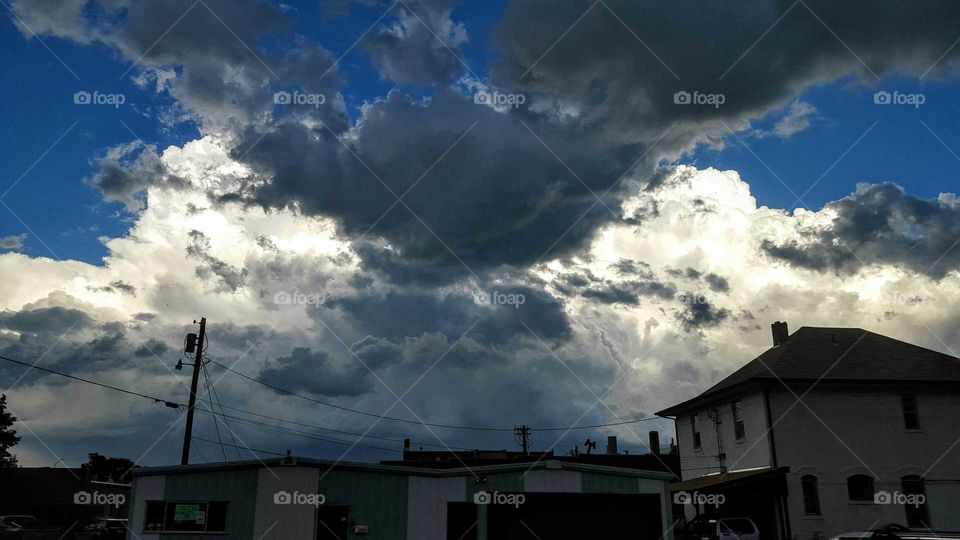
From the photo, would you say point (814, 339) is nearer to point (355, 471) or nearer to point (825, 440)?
point (825, 440)

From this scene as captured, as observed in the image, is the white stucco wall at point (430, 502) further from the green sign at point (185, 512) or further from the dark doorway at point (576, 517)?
the green sign at point (185, 512)

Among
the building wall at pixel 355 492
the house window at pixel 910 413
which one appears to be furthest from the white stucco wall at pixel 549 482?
the house window at pixel 910 413

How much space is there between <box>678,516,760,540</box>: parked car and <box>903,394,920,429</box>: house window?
994cm

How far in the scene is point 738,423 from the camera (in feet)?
102

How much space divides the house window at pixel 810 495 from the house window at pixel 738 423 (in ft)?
10.2

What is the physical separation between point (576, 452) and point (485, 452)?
25.0 ft

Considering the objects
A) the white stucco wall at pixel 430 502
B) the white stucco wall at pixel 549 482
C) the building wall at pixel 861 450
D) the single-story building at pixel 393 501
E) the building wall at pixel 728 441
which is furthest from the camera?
the building wall at pixel 728 441

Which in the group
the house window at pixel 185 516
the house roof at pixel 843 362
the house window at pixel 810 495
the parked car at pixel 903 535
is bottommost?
the parked car at pixel 903 535

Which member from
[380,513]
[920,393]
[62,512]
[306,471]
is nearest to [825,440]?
[920,393]

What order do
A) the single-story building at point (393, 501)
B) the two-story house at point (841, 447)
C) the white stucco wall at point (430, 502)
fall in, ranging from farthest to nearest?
1. the two-story house at point (841, 447)
2. the white stucco wall at point (430, 502)
3. the single-story building at point (393, 501)

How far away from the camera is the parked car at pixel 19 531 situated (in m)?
34.2

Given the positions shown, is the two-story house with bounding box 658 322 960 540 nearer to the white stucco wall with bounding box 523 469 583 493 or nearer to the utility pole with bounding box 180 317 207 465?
the white stucco wall with bounding box 523 469 583 493

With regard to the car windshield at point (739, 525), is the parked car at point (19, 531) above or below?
below

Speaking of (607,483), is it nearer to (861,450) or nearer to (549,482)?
(549,482)
